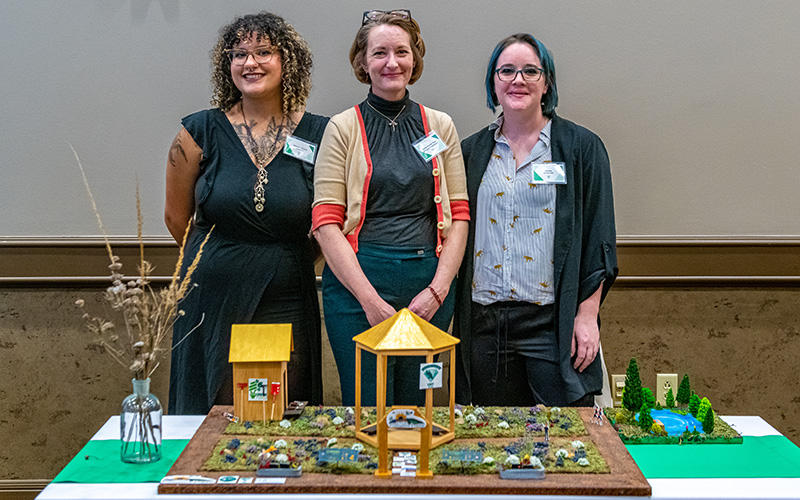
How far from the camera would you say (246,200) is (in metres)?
2.51

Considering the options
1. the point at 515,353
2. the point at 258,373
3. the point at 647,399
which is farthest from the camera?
the point at 515,353

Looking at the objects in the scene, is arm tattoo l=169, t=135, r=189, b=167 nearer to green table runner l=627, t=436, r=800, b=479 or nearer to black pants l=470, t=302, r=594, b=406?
black pants l=470, t=302, r=594, b=406

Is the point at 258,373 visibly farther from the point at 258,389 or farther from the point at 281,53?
the point at 281,53

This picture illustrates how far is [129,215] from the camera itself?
3.30 m

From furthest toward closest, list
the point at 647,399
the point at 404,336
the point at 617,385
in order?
the point at 617,385
the point at 647,399
the point at 404,336

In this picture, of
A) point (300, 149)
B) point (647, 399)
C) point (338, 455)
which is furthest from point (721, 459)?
point (300, 149)

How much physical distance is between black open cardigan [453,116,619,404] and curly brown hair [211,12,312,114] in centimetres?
68

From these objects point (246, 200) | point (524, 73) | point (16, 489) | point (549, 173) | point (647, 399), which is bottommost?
point (16, 489)

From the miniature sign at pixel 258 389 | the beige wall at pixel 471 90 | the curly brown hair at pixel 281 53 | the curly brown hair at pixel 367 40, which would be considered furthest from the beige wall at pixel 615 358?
the curly brown hair at pixel 367 40

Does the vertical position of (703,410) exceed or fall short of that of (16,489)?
it exceeds it

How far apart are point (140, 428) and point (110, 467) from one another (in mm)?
118

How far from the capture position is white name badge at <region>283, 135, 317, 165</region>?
254cm

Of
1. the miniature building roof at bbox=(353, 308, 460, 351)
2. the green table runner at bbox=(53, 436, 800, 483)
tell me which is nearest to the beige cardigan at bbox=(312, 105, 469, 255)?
the miniature building roof at bbox=(353, 308, 460, 351)

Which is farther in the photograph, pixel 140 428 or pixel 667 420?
pixel 667 420
